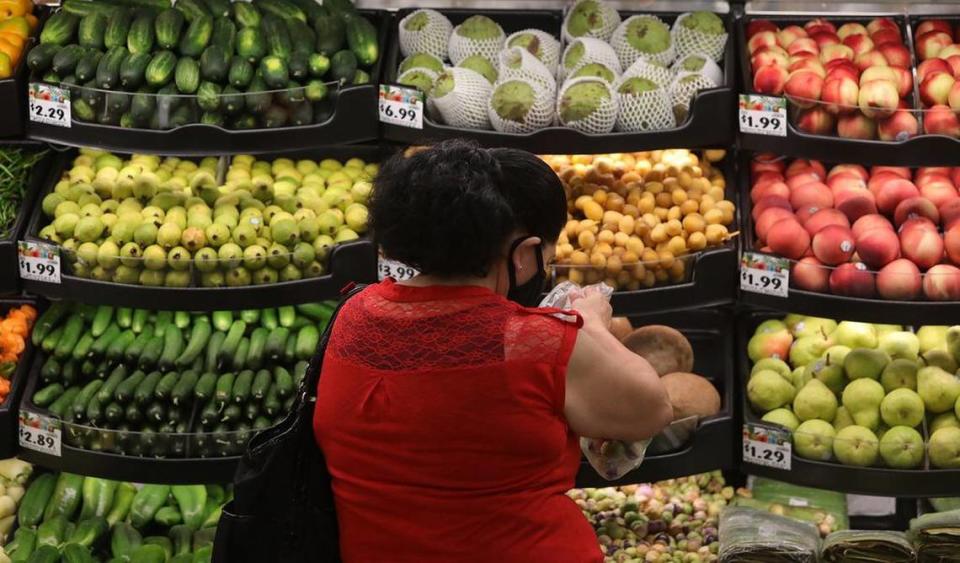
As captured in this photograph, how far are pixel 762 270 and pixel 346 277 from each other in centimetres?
120

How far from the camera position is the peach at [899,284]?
361 centimetres

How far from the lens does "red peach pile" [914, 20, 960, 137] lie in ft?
11.8

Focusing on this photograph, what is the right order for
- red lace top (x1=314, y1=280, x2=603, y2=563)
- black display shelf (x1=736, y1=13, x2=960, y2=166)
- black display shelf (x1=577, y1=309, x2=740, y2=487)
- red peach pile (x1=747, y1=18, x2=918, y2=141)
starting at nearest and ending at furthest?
1. red lace top (x1=314, y1=280, x2=603, y2=563)
2. black display shelf (x1=736, y1=13, x2=960, y2=166)
3. red peach pile (x1=747, y1=18, x2=918, y2=141)
4. black display shelf (x1=577, y1=309, x2=740, y2=487)

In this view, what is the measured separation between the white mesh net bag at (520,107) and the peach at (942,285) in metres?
1.13

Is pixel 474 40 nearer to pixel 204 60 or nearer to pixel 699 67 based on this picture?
pixel 699 67

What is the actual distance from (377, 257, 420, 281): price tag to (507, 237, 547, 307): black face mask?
1.45 meters

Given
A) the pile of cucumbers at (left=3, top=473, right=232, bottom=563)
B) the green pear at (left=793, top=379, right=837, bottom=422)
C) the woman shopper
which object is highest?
the woman shopper

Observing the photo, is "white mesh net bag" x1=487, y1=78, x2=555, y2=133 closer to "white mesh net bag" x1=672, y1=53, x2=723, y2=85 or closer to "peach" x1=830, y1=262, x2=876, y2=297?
"white mesh net bag" x1=672, y1=53, x2=723, y2=85

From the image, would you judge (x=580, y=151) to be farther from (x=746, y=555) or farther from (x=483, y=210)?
(x=483, y=210)

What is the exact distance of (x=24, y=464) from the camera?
169 inches

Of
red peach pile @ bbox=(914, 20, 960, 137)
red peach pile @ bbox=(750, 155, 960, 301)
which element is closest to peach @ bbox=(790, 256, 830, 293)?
red peach pile @ bbox=(750, 155, 960, 301)

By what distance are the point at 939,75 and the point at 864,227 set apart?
483 mm

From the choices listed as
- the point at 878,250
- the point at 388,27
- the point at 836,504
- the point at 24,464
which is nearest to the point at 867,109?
the point at 878,250

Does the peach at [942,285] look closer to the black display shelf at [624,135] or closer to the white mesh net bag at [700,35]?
the black display shelf at [624,135]
